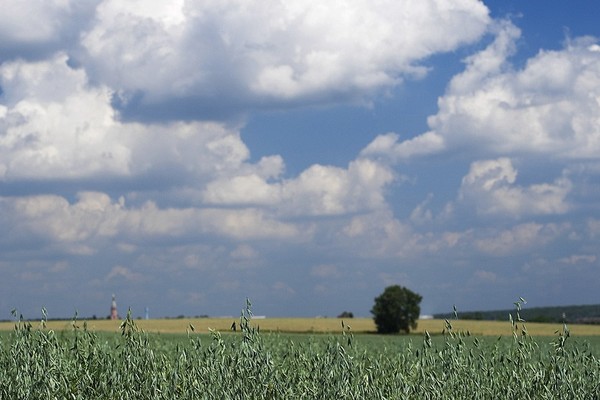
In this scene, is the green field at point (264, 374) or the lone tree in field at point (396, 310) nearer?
the green field at point (264, 374)

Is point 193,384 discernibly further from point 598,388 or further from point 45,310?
point 598,388

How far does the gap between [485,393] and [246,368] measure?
417cm

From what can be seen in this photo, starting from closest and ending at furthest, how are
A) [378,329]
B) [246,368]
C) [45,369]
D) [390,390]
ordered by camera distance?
[246,368], [45,369], [390,390], [378,329]

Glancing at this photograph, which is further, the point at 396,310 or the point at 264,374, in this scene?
the point at 396,310

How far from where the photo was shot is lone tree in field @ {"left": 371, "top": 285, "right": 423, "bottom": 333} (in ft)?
297

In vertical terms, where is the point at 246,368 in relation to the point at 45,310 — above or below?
below

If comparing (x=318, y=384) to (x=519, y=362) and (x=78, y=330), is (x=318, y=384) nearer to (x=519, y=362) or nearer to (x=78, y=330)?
(x=519, y=362)

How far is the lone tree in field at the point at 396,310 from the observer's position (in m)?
90.6

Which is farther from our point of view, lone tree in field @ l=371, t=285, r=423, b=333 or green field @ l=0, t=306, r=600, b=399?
lone tree in field @ l=371, t=285, r=423, b=333

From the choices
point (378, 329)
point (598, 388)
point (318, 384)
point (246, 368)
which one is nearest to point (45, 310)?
point (246, 368)

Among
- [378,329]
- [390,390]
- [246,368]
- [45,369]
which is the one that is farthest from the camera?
[378,329]

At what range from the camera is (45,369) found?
542 inches

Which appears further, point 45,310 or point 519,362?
point 519,362

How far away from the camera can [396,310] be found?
9075 cm
